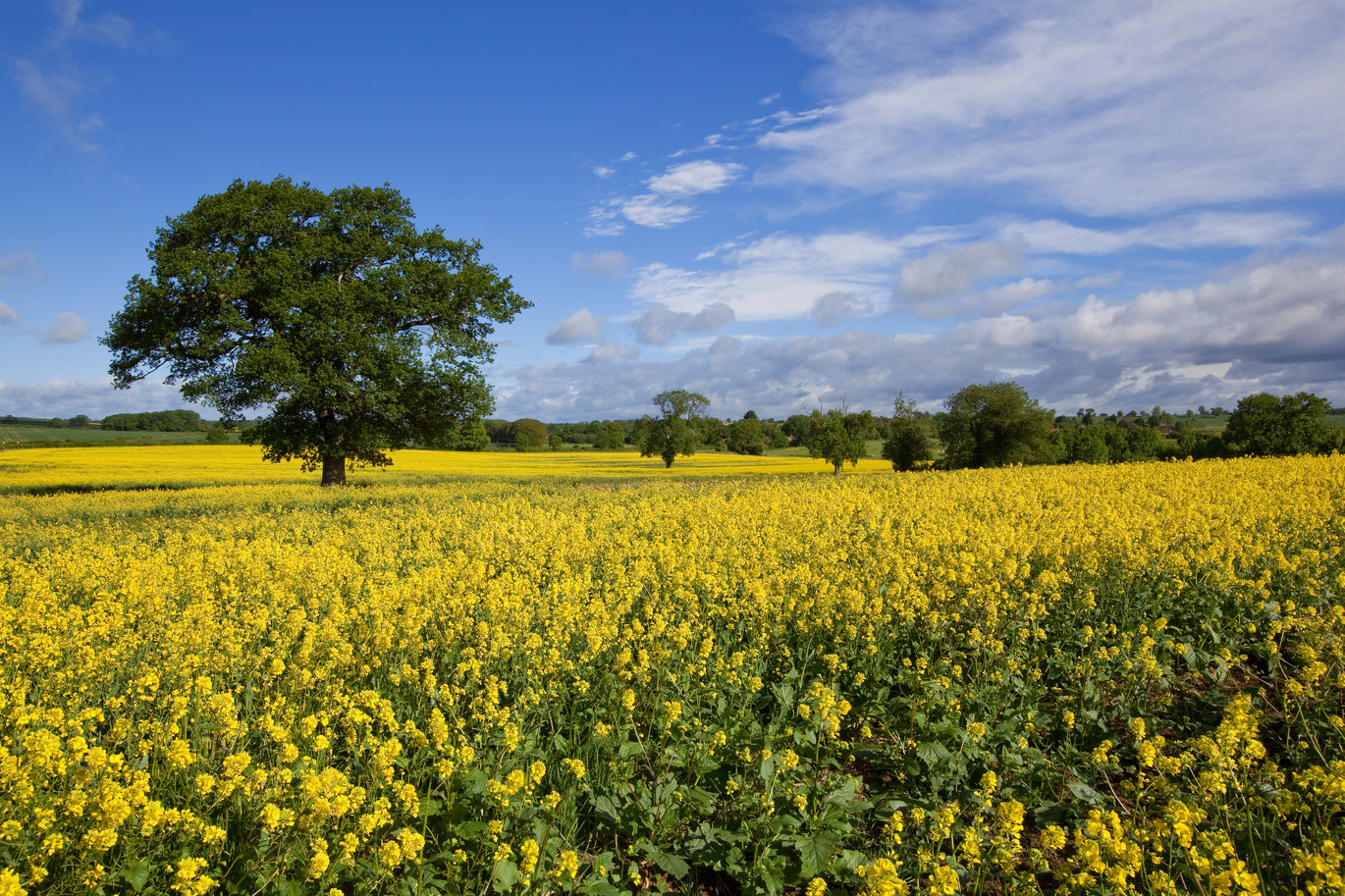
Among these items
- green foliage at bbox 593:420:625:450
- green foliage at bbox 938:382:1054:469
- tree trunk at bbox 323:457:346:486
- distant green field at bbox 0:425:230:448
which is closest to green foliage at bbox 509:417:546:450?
green foliage at bbox 593:420:625:450

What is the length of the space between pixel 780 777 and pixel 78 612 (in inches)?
226

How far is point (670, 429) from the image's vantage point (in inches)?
2136

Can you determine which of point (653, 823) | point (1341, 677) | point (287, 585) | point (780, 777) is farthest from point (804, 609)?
point (287, 585)

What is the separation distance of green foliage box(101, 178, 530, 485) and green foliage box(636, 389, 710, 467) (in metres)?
31.7

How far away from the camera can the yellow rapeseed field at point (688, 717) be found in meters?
3.04

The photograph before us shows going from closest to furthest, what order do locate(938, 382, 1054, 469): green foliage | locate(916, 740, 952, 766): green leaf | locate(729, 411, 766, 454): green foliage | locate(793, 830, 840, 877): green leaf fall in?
locate(793, 830, 840, 877): green leaf < locate(916, 740, 952, 766): green leaf < locate(938, 382, 1054, 469): green foliage < locate(729, 411, 766, 454): green foliage

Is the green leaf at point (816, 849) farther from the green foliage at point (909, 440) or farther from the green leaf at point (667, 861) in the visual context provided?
the green foliage at point (909, 440)

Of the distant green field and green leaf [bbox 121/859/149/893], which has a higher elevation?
the distant green field

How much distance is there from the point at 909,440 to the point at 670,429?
66.9 ft

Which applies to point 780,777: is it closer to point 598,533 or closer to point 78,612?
point 78,612

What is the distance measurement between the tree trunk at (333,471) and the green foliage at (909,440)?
4314cm

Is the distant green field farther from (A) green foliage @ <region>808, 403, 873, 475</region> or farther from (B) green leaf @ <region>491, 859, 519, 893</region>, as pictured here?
(B) green leaf @ <region>491, 859, 519, 893</region>

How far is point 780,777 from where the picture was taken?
3.95 metres

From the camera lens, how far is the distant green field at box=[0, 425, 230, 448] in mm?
56416
